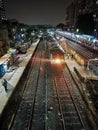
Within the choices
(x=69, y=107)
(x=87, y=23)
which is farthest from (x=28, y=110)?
(x=87, y=23)

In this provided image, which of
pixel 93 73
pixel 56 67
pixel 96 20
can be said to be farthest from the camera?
pixel 96 20

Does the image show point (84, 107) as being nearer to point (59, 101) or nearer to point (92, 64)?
point (59, 101)

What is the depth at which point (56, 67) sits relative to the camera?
32.5 meters

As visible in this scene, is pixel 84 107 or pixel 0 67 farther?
pixel 0 67

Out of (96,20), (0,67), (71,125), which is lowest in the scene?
(71,125)

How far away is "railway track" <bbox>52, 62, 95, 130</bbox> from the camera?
46.4ft

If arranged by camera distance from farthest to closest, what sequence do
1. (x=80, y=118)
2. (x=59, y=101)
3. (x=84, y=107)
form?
(x=59, y=101), (x=84, y=107), (x=80, y=118)

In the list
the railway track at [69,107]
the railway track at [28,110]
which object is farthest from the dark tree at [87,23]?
the railway track at [28,110]

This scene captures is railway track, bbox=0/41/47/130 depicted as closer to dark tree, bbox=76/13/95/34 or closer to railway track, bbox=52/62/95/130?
railway track, bbox=52/62/95/130

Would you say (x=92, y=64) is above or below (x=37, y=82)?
above

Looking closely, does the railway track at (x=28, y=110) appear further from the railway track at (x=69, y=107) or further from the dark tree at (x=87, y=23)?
the dark tree at (x=87, y=23)

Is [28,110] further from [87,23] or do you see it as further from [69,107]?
[87,23]

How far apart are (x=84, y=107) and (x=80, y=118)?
7.29ft

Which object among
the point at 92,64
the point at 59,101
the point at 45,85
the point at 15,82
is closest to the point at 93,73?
the point at 92,64
